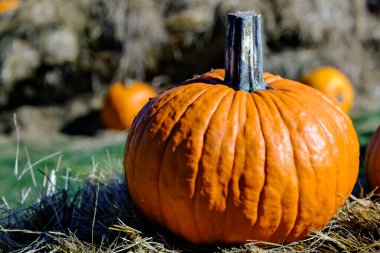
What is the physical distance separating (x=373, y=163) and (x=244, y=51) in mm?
969

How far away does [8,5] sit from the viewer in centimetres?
1002

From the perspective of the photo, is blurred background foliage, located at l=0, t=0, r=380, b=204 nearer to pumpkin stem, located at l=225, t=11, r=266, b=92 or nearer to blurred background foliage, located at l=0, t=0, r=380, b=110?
blurred background foliage, located at l=0, t=0, r=380, b=110

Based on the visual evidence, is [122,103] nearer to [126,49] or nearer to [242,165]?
[126,49]

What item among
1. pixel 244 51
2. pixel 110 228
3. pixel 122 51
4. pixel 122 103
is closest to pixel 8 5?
pixel 122 51

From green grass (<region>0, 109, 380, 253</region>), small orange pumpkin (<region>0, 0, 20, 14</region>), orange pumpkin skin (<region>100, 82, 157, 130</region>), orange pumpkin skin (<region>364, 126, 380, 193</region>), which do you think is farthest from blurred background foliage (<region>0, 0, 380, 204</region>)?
orange pumpkin skin (<region>364, 126, 380, 193</region>)

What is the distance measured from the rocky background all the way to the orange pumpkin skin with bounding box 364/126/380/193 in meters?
5.10

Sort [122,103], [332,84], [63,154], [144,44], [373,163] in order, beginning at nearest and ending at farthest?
Answer: [373,163]
[63,154]
[332,84]
[122,103]
[144,44]

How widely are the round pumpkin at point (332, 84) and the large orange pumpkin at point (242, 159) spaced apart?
5.20 metres

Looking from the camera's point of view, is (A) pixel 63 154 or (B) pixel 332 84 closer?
(A) pixel 63 154

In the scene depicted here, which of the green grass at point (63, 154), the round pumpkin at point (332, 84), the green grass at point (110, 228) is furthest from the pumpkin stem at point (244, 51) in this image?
the round pumpkin at point (332, 84)

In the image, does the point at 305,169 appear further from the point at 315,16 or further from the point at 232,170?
the point at 315,16

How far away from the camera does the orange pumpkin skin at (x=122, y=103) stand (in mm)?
8352

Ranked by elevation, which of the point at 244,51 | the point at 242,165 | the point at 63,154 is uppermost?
the point at 244,51

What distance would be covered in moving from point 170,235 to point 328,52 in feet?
20.6
